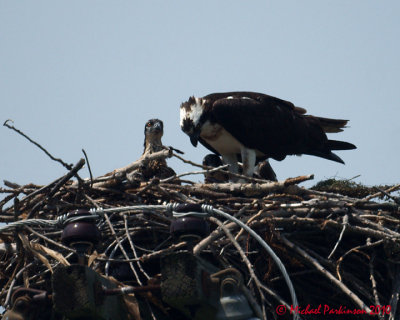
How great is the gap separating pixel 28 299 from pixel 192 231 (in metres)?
0.92

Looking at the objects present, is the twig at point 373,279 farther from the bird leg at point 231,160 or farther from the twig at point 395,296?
the bird leg at point 231,160

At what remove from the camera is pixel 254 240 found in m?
6.61

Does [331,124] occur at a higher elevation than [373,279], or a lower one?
higher

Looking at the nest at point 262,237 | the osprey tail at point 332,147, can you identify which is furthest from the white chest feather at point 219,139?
the nest at point 262,237

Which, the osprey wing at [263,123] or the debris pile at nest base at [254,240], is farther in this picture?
the osprey wing at [263,123]

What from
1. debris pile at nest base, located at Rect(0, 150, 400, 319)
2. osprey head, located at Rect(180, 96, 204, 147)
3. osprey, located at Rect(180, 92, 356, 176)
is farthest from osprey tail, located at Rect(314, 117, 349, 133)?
debris pile at nest base, located at Rect(0, 150, 400, 319)

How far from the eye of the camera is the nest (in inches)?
249

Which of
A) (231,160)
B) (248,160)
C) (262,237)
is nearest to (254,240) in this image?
(262,237)

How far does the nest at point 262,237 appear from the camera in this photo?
6320 mm

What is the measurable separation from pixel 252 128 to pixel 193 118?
2.26 feet

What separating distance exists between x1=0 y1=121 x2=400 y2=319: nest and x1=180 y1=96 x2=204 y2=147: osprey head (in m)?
2.12

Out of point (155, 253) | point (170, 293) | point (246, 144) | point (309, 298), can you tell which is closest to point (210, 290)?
point (170, 293)

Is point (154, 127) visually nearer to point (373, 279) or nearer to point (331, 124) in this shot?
point (331, 124)

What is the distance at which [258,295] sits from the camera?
6.42 metres
